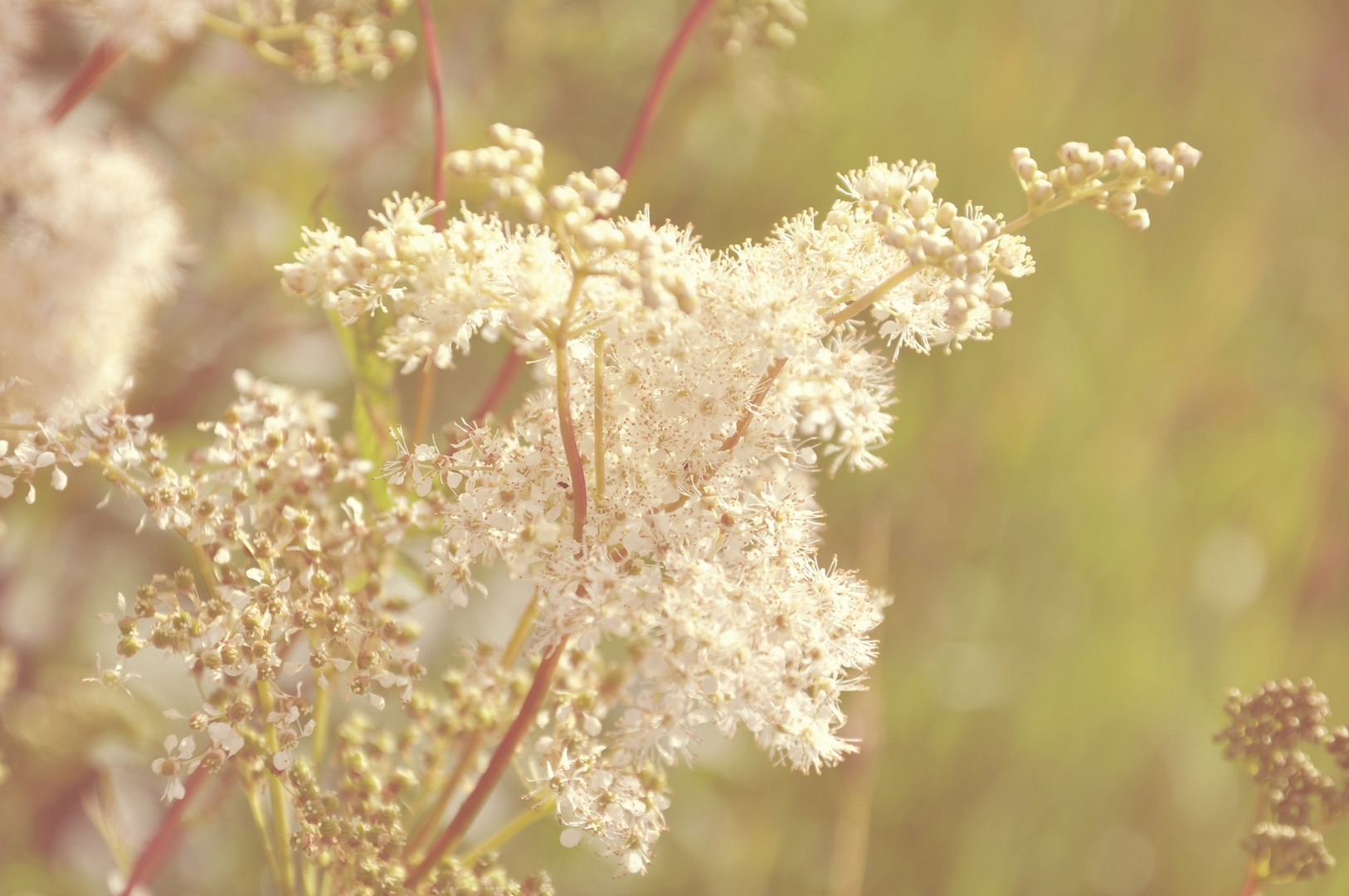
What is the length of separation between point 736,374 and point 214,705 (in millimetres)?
259

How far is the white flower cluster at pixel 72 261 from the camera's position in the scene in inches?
11.9

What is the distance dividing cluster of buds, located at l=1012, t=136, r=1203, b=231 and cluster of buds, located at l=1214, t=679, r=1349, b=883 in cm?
25

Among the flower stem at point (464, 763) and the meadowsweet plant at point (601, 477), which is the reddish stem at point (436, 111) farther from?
the flower stem at point (464, 763)

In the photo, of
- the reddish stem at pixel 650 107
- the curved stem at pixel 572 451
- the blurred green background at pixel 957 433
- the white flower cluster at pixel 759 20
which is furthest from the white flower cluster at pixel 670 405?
the blurred green background at pixel 957 433

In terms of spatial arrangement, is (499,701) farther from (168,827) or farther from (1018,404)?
(1018,404)

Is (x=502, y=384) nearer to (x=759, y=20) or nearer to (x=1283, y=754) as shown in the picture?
(x=759, y=20)

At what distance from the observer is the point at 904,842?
1.14 meters

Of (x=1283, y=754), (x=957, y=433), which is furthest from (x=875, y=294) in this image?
(x=957, y=433)

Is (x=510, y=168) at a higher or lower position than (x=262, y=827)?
higher

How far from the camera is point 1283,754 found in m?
0.49

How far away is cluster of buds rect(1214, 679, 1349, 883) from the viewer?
48cm

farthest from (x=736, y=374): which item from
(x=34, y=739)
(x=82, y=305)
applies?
(x=34, y=739)

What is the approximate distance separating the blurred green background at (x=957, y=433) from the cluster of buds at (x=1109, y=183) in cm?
40

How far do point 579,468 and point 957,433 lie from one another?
1092 millimetres
